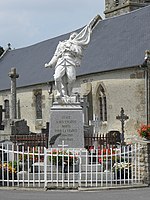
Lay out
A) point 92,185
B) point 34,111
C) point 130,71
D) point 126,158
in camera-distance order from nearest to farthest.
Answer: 1. point 92,185
2. point 126,158
3. point 130,71
4. point 34,111

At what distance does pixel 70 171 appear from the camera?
40.5 feet

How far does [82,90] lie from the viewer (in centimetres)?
3256

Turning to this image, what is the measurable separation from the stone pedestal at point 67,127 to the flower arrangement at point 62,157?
132cm

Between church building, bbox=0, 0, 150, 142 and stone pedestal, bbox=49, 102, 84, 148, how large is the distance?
897cm

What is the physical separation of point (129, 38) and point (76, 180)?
21.2 m

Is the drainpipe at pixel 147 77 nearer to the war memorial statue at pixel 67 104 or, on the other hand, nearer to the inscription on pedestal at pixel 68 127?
the war memorial statue at pixel 67 104

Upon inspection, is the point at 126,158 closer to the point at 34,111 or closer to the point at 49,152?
the point at 49,152

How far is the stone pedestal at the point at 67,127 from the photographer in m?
13.6

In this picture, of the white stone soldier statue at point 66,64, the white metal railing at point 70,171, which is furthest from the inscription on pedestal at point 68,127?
the white metal railing at point 70,171

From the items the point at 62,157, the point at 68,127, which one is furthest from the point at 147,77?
the point at 62,157

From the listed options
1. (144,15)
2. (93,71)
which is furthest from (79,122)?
(144,15)

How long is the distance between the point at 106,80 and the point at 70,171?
18004 millimetres

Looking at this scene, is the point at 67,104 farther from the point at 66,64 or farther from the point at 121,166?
the point at 121,166

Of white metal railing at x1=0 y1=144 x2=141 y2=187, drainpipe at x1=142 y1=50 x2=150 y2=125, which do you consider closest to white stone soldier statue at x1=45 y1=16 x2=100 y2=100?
white metal railing at x1=0 y1=144 x2=141 y2=187
